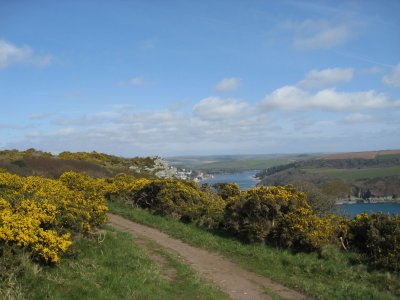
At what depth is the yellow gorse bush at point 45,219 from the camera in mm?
7613

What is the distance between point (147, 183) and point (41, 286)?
42.5 feet

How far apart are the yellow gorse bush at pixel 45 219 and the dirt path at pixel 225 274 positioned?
2.51 metres

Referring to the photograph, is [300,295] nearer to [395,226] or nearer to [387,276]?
[387,276]

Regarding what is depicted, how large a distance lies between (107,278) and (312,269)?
17.9ft

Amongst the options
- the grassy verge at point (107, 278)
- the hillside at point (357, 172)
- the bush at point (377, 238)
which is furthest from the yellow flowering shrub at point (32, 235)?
the hillside at point (357, 172)

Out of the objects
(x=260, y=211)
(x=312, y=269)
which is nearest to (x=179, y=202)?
(x=260, y=211)

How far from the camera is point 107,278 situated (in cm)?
792

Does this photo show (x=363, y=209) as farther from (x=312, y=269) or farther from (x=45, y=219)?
(x=45, y=219)

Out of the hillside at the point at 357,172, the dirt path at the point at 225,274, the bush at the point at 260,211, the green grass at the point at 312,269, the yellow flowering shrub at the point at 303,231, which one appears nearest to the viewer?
the dirt path at the point at 225,274

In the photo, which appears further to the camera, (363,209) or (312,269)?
(363,209)

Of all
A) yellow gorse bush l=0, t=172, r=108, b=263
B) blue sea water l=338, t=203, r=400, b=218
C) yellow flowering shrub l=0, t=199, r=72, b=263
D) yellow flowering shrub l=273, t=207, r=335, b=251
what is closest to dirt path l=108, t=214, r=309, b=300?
yellow flowering shrub l=273, t=207, r=335, b=251

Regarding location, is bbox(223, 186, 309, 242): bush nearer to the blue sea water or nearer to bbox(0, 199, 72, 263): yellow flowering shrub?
the blue sea water

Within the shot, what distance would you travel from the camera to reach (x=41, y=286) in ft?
22.2

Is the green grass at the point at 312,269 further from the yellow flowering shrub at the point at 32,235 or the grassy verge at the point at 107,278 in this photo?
the yellow flowering shrub at the point at 32,235
